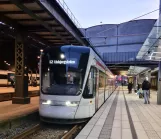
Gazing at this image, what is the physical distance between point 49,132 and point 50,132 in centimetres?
4

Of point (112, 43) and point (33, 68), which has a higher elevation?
point (112, 43)

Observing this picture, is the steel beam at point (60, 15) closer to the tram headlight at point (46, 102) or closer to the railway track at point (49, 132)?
the tram headlight at point (46, 102)

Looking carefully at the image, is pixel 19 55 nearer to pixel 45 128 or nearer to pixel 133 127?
pixel 45 128

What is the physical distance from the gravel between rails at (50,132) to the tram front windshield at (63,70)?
1.45 m

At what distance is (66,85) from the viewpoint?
36.2ft

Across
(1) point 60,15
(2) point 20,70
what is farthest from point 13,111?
(1) point 60,15

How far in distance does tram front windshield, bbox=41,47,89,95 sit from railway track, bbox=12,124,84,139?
4.75 ft

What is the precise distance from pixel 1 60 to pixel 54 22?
32100mm

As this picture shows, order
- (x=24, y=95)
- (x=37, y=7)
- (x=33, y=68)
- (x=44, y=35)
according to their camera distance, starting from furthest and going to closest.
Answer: (x=33, y=68), (x=44, y=35), (x=24, y=95), (x=37, y=7)

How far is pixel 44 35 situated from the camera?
22844 mm

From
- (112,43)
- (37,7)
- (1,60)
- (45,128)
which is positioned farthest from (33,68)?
(45,128)

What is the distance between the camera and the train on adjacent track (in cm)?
1073

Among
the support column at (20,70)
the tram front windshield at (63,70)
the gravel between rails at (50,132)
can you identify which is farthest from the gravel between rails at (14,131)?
the support column at (20,70)

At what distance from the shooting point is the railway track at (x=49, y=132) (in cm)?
938
